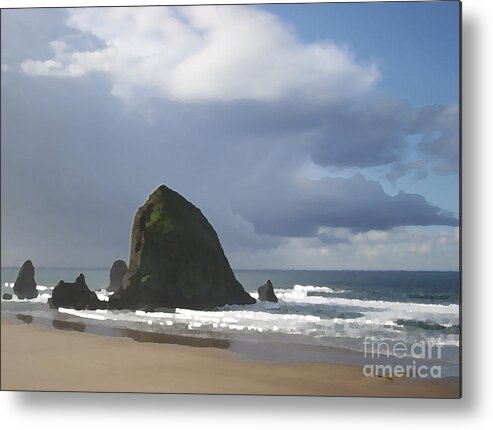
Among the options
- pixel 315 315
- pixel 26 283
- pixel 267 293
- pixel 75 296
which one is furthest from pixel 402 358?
pixel 26 283

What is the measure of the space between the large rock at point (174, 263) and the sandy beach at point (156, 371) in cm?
16

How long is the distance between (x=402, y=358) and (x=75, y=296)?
118 centimetres

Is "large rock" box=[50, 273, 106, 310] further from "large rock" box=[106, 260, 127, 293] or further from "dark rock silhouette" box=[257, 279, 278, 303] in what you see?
"dark rock silhouette" box=[257, 279, 278, 303]

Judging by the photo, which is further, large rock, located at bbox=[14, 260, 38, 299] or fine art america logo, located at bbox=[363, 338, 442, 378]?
large rock, located at bbox=[14, 260, 38, 299]

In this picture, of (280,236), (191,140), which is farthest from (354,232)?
(191,140)

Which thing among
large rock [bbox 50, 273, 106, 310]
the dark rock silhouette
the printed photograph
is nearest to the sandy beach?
the printed photograph

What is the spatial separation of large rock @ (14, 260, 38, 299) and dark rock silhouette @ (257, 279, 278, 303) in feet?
2.63

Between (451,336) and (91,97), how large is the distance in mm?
1538

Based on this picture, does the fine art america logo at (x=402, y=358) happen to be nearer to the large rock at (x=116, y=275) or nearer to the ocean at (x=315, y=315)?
the ocean at (x=315, y=315)

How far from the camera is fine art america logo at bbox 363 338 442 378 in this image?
86.5 inches

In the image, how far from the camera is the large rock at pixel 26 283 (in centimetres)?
230

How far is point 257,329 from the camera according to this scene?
228 cm

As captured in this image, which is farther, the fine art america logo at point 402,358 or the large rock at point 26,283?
the large rock at point 26,283

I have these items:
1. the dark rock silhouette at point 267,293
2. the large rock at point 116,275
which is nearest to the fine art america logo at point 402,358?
the dark rock silhouette at point 267,293
